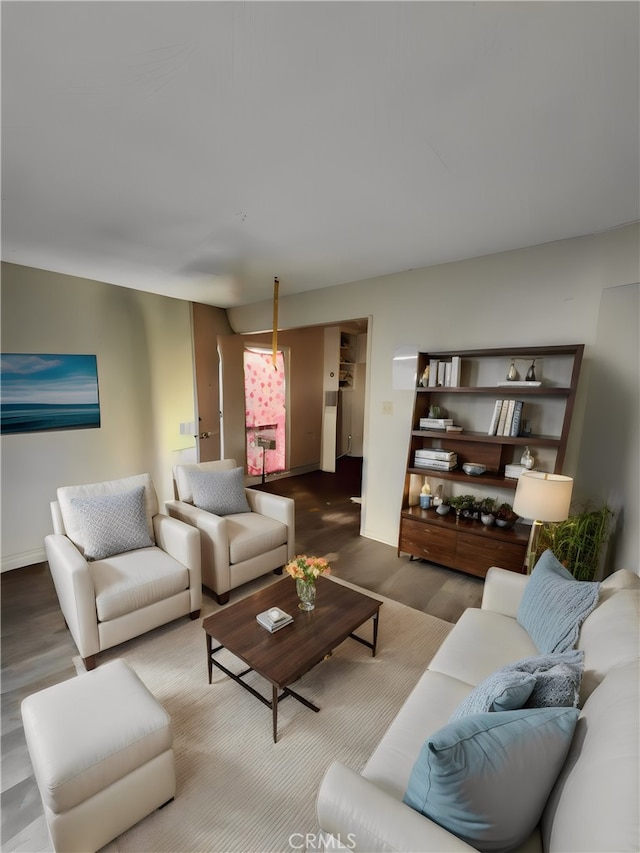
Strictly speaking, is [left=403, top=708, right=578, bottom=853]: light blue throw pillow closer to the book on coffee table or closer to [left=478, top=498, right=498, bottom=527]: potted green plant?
the book on coffee table

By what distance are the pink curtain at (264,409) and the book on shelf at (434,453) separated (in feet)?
9.86

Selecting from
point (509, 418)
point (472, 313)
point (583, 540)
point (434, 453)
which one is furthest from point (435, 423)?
point (583, 540)

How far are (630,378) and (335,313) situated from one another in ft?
7.91

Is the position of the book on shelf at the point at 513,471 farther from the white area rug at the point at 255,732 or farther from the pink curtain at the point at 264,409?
the pink curtain at the point at 264,409

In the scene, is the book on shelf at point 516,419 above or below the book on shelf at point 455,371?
below

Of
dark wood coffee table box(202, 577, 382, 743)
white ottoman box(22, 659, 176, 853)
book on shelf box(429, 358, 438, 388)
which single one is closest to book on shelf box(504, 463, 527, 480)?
book on shelf box(429, 358, 438, 388)

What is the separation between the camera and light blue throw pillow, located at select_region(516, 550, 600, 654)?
4.62 ft

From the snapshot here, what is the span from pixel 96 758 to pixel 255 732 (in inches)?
28.7

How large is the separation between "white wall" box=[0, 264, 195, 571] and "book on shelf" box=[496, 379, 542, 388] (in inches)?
132

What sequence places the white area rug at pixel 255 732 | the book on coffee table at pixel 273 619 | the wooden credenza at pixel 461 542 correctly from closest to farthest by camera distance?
the white area rug at pixel 255 732 → the book on coffee table at pixel 273 619 → the wooden credenza at pixel 461 542

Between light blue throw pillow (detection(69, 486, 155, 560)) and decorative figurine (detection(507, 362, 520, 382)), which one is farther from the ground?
decorative figurine (detection(507, 362, 520, 382))

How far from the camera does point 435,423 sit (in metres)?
3.06

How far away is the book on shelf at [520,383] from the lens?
2521 mm

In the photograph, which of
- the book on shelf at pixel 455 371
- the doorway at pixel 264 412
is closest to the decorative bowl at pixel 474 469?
the book on shelf at pixel 455 371
